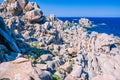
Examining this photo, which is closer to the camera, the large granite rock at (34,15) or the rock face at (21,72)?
the rock face at (21,72)

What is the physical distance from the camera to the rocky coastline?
62.7ft

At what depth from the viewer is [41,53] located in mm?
32469

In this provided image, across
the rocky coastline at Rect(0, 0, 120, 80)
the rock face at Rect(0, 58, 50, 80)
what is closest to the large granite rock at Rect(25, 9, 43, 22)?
the rocky coastline at Rect(0, 0, 120, 80)

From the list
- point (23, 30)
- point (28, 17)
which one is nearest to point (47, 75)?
point (23, 30)

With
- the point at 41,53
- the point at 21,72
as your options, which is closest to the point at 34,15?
the point at 41,53

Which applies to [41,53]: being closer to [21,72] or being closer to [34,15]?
[21,72]

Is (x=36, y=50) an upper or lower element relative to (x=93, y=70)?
upper

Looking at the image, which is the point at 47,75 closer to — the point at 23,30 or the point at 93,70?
the point at 93,70

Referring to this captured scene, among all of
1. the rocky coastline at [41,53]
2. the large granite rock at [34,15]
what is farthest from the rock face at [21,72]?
the large granite rock at [34,15]

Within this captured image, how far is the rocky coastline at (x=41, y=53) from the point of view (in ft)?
62.7

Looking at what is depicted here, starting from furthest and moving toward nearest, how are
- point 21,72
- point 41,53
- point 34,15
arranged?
1. point 34,15
2. point 41,53
3. point 21,72

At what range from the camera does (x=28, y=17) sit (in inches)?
1929

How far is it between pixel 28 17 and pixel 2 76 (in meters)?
31.6

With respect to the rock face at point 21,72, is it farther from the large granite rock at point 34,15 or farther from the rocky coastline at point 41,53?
the large granite rock at point 34,15
